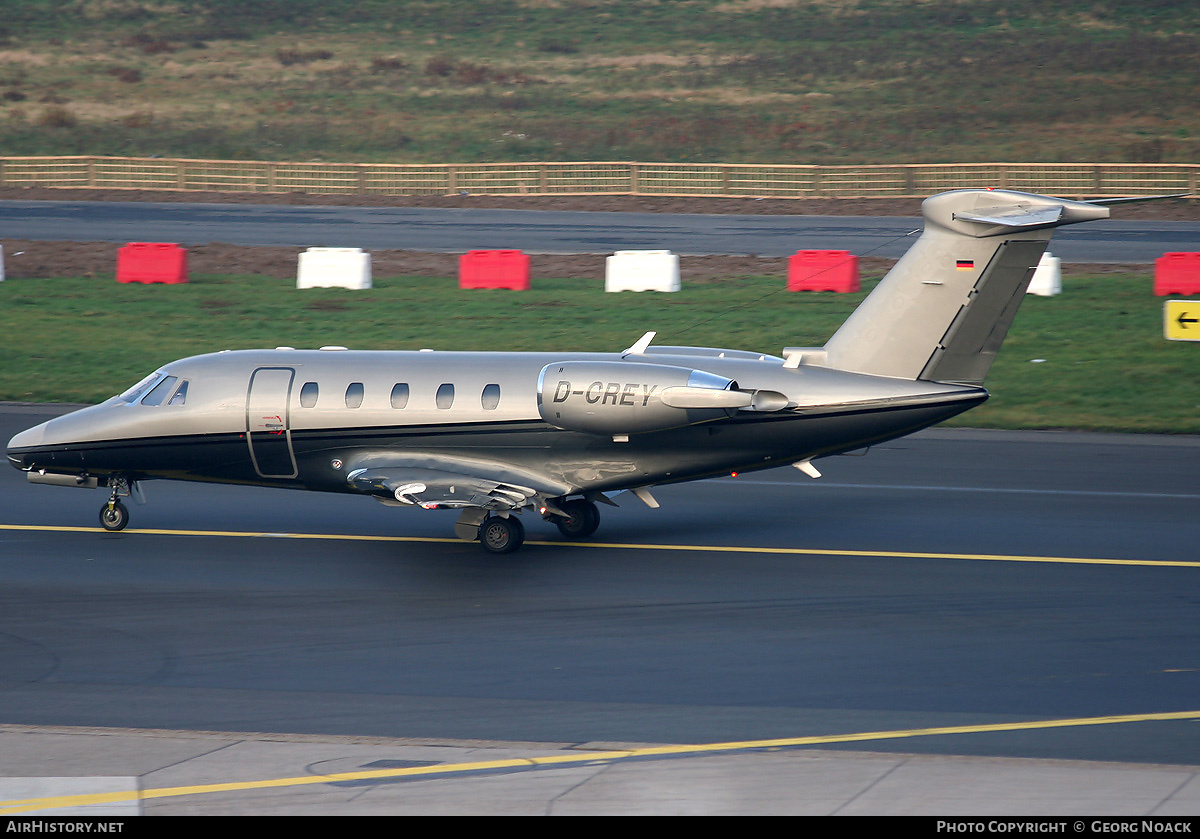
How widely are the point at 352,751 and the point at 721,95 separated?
7842 centimetres

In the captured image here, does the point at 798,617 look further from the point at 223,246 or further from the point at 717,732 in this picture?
the point at 223,246

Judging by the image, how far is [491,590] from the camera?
683 inches

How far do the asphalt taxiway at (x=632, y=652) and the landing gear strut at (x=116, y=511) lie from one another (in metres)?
0.17

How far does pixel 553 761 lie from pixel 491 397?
323 inches

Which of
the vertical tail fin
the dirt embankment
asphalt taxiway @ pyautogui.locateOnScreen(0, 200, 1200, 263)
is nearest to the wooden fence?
the dirt embankment

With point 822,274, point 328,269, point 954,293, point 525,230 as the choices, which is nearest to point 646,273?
point 822,274

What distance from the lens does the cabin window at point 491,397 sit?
19031mm

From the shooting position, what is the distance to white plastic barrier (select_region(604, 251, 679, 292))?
39125 mm

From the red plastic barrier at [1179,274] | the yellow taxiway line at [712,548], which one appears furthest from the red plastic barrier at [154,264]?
the red plastic barrier at [1179,274]

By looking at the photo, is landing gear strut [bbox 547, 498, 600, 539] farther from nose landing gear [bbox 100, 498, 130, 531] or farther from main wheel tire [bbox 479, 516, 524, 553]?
nose landing gear [bbox 100, 498, 130, 531]

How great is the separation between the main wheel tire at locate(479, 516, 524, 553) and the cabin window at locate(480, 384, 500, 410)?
1.47 m

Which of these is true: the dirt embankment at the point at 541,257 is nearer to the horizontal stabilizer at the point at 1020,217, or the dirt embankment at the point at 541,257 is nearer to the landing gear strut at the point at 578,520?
the landing gear strut at the point at 578,520

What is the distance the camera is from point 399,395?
19297 mm

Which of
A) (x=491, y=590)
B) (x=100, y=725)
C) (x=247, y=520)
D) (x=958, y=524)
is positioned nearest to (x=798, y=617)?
(x=491, y=590)
